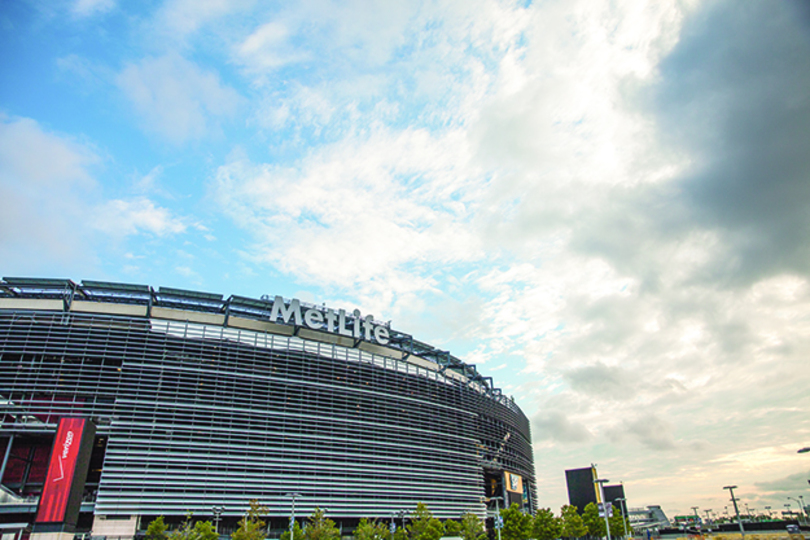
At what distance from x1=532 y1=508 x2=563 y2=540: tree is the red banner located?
66821mm

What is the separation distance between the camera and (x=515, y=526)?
247ft

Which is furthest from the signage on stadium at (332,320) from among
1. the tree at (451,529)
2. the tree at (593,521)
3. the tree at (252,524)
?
the tree at (593,521)

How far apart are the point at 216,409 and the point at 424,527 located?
33.9 meters

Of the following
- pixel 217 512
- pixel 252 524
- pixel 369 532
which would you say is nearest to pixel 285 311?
pixel 217 512

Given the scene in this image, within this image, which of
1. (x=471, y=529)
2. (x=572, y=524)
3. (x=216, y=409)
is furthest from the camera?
(x=572, y=524)

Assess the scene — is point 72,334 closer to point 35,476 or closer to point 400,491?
point 35,476

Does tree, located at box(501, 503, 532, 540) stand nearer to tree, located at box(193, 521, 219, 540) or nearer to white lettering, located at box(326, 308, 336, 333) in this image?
white lettering, located at box(326, 308, 336, 333)

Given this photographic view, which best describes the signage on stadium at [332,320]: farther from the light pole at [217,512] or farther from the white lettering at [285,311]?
the light pole at [217,512]

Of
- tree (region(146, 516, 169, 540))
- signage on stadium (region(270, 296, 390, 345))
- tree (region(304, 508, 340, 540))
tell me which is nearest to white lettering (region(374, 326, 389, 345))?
signage on stadium (region(270, 296, 390, 345))

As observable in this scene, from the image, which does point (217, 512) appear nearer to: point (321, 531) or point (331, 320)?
point (321, 531)

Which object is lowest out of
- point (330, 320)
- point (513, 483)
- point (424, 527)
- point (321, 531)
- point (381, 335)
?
point (424, 527)

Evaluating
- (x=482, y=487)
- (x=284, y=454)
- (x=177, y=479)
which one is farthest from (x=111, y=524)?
(x=482, y=487)

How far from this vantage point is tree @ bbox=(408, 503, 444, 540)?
224 ft

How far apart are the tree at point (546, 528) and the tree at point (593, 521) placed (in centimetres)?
2178
